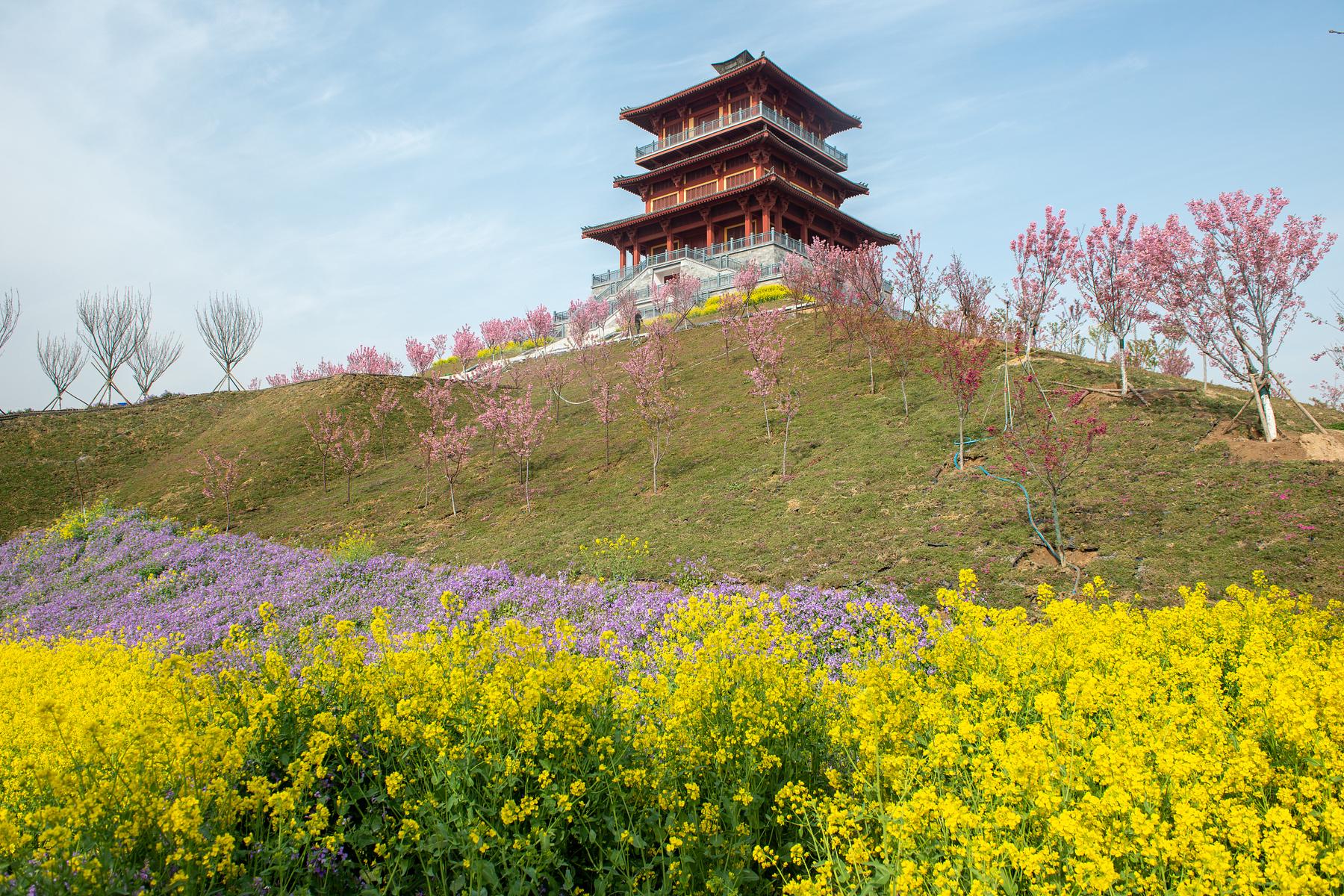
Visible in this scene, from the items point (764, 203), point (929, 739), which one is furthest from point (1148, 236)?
point (764, 203)

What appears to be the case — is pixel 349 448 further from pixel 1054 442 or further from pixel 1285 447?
pixel 1285 447

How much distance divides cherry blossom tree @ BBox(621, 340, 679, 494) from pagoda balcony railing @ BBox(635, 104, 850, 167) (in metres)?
28.8

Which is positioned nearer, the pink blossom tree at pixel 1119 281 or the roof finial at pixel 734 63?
the pink blossom tree at pixel 1119 281

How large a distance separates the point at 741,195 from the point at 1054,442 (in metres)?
35.3

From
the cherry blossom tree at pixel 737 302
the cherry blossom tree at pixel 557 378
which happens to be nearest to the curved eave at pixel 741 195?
the cherry blossom tree at pixel 737 302

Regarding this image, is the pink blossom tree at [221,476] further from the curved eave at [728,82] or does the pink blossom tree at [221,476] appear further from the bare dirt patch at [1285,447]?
the curved eave at [728,82]

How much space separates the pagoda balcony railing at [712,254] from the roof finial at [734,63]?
38.5ft

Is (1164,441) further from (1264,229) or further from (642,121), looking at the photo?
(642,121)

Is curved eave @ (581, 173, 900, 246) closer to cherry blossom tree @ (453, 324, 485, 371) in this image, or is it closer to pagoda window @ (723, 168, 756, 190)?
pagoda window @ (723, 168, 756, 190)

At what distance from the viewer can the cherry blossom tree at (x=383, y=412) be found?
23.2m

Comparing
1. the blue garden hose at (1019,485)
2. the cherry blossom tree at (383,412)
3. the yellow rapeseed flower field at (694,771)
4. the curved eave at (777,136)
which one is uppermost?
the curved eave at (777,136)

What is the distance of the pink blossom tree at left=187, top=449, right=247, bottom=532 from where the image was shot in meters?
18.2

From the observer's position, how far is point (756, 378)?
52.8 ft

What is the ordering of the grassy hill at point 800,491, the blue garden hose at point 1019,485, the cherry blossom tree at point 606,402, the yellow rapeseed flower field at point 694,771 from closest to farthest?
the yellow rapeseed flower field at point 694,771
the grassy hill at point 800,491
the blue garden hose at point 1019,485
the cherry blossom tree at point 606,402
